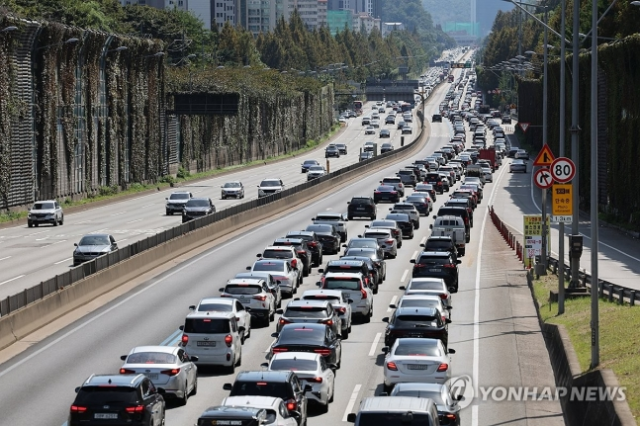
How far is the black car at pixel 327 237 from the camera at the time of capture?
58.8 metres

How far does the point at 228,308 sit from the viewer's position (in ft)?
113

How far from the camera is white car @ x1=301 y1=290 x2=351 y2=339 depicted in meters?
36.2

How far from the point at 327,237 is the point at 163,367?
31.8 meters

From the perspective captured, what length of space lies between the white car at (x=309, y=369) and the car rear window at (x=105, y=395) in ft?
14.8

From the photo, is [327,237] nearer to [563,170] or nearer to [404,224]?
[404,224]

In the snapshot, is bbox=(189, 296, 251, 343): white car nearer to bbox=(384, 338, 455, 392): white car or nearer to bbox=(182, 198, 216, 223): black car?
A: bbox=(384, 338, 455, 392): white car

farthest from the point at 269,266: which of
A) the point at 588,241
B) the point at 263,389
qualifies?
the point at 588,241

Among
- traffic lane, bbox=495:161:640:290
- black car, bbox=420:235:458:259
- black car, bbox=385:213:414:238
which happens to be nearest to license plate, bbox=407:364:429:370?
black car, bbox=420:235:458:259

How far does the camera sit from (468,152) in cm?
14388

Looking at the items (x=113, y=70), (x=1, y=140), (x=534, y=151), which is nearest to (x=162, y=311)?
(x=1, y=140)

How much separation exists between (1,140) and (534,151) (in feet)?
309

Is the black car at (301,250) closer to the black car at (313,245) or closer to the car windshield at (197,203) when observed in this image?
the black car at (313,245)

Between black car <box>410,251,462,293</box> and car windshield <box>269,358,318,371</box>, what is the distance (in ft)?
63.6

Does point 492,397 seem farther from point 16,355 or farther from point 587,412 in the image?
point 16,355
